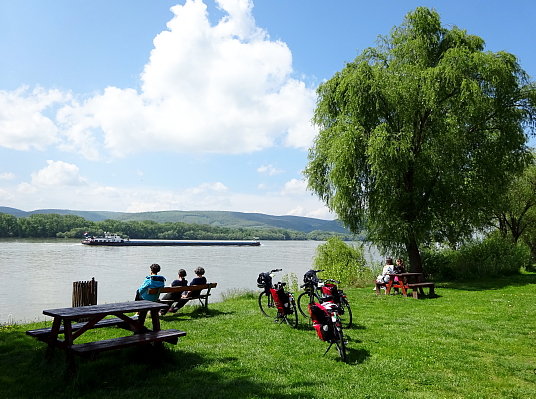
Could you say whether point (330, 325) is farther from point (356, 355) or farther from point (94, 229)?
point (94, 229)

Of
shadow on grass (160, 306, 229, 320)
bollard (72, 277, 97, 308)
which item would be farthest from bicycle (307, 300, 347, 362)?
bollard (72, 277, 97, 308)

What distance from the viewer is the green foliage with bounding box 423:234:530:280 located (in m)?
18.3

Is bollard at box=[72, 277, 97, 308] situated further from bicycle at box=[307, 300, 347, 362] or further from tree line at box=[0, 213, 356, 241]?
tree line at box=[0, 213, 356, 241]

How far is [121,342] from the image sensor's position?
5367mm

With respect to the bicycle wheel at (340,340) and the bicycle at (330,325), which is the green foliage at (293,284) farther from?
the bicycle wheel at (340,340)

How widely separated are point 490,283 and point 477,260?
3.37 metres

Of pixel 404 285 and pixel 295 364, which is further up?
pixel 404 285

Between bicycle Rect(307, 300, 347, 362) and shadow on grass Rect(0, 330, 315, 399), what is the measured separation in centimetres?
129

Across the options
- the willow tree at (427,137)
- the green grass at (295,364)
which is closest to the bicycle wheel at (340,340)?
the green grass at (295,364)

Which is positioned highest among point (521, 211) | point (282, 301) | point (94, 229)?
point (521, 211)

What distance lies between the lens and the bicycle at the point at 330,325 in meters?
5.86

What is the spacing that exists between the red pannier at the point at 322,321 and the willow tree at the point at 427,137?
9.69 metres

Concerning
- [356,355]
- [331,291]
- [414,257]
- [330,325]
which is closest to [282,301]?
[331,291]

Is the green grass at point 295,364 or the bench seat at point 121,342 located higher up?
the bench seat at point 121,342
